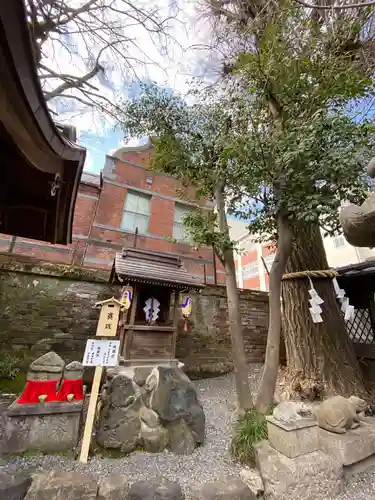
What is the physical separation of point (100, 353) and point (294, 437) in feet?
8.32

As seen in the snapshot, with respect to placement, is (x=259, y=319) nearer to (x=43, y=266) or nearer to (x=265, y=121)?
(x=265, y=121)

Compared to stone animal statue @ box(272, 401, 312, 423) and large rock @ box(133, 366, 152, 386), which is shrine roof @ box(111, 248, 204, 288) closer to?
large rock @ box(133, 366, 152, 386)

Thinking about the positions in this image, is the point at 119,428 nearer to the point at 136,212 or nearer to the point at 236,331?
the point at 236,331

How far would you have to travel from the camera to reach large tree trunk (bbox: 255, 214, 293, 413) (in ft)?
10.8

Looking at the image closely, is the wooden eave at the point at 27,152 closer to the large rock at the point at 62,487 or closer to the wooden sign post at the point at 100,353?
the wooden sign post at the point at 100,353

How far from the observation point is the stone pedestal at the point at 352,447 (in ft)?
8.57

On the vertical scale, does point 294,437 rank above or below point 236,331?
below

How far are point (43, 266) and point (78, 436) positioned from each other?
3.44 m

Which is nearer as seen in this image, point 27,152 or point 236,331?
point 27,152

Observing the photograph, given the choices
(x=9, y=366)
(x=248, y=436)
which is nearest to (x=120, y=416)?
(x=248, y=436)

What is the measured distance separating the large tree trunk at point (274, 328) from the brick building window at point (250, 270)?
17.0 metres

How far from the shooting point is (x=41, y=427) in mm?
2801

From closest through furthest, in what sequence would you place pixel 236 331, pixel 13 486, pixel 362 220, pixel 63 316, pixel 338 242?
pixel 362 220 < pixel 13 486 < pixel 236 331 < pixel 63 316 < pixel 338 242

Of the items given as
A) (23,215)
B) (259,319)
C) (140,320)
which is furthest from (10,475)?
(259,319)
